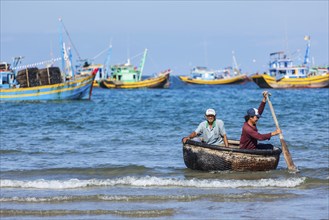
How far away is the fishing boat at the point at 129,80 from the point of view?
90.7 meters

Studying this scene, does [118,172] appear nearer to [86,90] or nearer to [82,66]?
[86,90]

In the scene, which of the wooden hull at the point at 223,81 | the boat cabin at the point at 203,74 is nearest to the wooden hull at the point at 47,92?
the wooden hull at the point at 223,81

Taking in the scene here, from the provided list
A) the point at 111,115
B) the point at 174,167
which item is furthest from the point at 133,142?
the point at 111,115

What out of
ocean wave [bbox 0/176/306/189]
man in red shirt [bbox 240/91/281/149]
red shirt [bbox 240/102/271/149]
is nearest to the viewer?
ocean wave [bbox 0/176/306/189]

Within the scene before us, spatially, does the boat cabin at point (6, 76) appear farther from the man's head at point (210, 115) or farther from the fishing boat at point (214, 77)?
the fishing boat at point (214, 77)

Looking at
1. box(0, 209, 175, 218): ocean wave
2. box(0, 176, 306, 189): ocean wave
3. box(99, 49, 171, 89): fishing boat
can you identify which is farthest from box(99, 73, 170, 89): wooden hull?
box(0, 209, 175, 218): ocean wave

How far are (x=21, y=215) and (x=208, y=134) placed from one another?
5.10 meters

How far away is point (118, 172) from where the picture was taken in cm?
1648

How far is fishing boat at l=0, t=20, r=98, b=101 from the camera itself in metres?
47.4

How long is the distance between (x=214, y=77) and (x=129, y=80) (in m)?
23.6

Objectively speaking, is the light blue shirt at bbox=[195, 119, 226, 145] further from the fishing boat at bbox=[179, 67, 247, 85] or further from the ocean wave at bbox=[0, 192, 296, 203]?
the fishing boat at bbox=[179, 67, 247, 85]

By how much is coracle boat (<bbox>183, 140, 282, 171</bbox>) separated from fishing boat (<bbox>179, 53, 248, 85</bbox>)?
92120 mm

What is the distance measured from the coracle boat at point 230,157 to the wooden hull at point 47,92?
33471mm

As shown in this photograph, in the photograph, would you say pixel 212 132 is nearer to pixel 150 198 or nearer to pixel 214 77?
pixel 150 198
